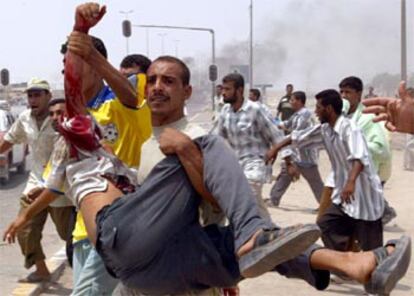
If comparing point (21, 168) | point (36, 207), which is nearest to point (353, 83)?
point (36, 207)

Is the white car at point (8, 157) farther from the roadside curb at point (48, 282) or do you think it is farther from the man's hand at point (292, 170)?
the roadside curb at point (48, 282)

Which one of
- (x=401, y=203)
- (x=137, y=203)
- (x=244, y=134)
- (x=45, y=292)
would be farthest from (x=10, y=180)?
(x=137, y=203)

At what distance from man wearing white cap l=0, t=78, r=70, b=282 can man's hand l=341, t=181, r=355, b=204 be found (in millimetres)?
2072

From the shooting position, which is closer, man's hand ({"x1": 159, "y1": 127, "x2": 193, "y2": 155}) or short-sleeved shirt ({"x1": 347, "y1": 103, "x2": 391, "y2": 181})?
man's hand ({"x1": 159, "y1": 127, "x2": 193, "y2": 155})

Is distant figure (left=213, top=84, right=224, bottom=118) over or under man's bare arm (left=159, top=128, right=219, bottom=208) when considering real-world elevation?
under

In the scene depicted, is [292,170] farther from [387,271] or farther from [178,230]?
[387,271]

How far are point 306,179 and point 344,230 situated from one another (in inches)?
183

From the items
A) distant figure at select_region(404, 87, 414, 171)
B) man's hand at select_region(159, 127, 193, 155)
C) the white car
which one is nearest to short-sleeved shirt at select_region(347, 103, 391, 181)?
man's hand at select_region(159, 127, 193, 155)

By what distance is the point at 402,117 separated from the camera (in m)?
3.73

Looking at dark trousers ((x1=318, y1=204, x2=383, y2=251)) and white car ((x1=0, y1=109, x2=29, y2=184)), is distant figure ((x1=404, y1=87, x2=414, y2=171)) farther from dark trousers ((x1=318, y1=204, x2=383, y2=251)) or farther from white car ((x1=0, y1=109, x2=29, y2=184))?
dark trousers ((x1=318, y1=204, x2=383, y2=251))

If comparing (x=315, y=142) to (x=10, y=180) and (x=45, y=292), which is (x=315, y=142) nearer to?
(x=45, y=292)

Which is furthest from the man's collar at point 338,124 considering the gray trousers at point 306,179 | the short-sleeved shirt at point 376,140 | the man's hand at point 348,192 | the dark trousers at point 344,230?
the gray trousers at point 306,179

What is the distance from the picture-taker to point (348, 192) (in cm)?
650

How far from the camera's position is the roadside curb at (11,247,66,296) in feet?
21.9
